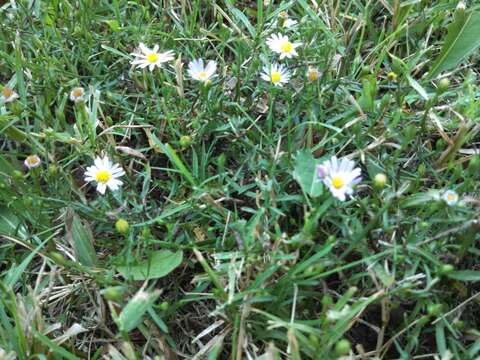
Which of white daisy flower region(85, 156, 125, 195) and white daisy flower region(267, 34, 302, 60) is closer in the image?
white daisy flower region(85, 156, 125, 195)

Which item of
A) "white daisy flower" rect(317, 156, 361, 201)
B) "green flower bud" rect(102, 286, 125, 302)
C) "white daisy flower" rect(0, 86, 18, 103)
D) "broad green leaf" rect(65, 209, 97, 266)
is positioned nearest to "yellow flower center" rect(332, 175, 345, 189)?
"white daisy flower" rect(317, 156, 361, 201)

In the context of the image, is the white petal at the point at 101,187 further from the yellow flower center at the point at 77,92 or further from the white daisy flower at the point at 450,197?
the white daisy flower at the point at 450,197

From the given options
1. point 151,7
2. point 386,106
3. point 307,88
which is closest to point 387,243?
point 386,106

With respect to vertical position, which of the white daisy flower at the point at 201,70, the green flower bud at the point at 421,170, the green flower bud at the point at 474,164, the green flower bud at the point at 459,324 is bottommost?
the green flower bud at the point at 459,324

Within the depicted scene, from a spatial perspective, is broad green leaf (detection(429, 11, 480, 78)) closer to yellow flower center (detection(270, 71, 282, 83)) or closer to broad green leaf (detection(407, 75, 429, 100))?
broad green leaf (detection(407, 75, 429, 100))

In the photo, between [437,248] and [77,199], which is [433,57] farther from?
[77,199]

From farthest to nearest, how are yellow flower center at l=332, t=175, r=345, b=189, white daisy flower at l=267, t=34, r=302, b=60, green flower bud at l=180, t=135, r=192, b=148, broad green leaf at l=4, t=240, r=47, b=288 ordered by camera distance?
1. white daisy flower at l=267, t=34, r=302, b=60
2. green flower bud at l=180, t=135, r=192, b=148
3. broad green leaf at l=4, t=240, r=47, b=288
4. yellow flower center at l=332, t=175, r=345, b=189

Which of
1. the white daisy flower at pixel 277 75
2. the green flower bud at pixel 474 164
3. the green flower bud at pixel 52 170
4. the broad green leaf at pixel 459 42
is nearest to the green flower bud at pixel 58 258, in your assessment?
the green flower bud at pixel 52 170
